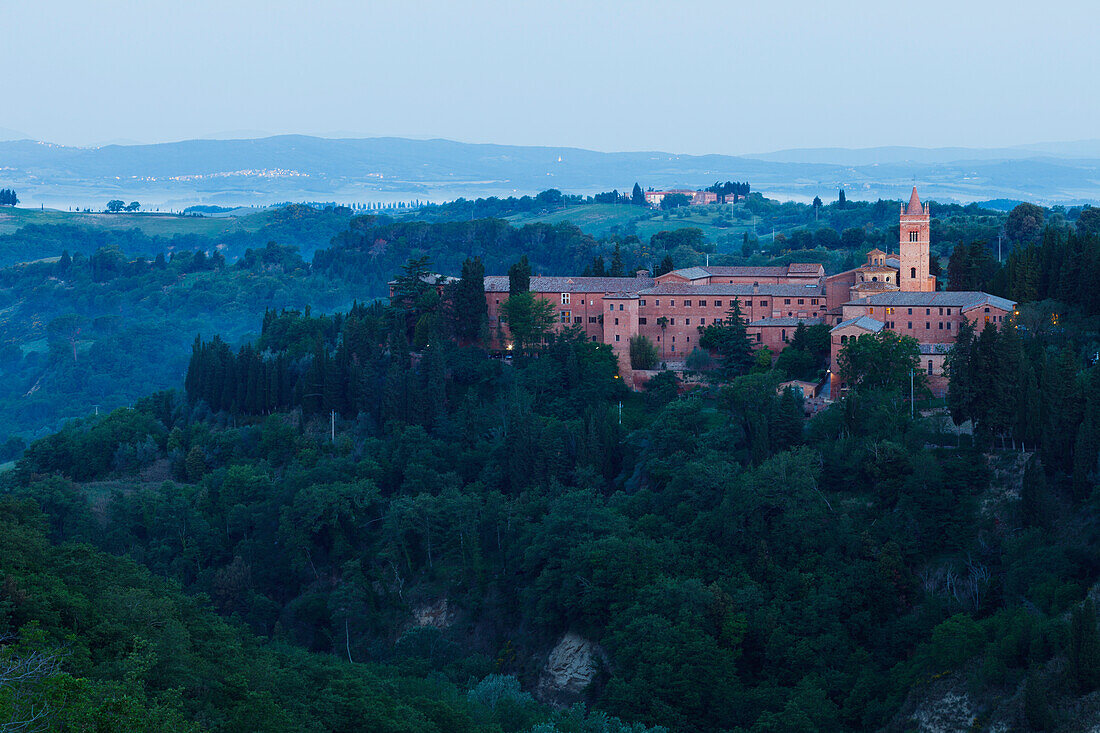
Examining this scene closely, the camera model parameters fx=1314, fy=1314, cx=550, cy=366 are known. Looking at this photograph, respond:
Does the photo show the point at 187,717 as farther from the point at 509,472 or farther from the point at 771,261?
the point at 771,261

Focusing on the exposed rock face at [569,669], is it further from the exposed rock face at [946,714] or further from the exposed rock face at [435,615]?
the exposed rock face at [946,714]

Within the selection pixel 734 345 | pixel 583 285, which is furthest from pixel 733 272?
pixel 734 345

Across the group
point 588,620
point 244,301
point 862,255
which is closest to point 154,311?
point 244,301

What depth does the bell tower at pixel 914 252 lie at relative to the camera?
191ft

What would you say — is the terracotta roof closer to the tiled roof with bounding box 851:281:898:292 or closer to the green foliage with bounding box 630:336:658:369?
the tiled roof with bounding box 851:281:898:292

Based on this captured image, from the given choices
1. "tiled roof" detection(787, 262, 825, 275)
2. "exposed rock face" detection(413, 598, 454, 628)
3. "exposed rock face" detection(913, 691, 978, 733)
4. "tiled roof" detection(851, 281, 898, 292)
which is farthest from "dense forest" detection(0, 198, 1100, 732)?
"tiled roof" detection(787, 262, 825, 275)

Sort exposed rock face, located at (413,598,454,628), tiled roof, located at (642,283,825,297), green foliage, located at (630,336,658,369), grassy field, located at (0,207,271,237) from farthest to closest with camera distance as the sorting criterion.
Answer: grassy field, located at (0,207,271,237), tiled roof, located at (642,283,825,297), green foliage, located at (630,336,658,369), exposed rock face, located at (413,598,454,628)

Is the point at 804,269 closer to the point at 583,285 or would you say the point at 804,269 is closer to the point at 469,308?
the point at 583,285

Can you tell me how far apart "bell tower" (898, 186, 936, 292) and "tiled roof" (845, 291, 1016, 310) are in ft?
10.8

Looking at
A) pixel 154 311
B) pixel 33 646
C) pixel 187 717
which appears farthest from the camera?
pixel 154 311

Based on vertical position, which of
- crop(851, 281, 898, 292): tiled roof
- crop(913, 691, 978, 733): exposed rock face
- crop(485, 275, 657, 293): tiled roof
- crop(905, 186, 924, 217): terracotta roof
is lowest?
crop(913, 691, 978, 733): exposed rock face

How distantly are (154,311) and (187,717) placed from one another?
351 feet

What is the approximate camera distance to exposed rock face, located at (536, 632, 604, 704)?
43.3 metres

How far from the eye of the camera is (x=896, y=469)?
44.5m
